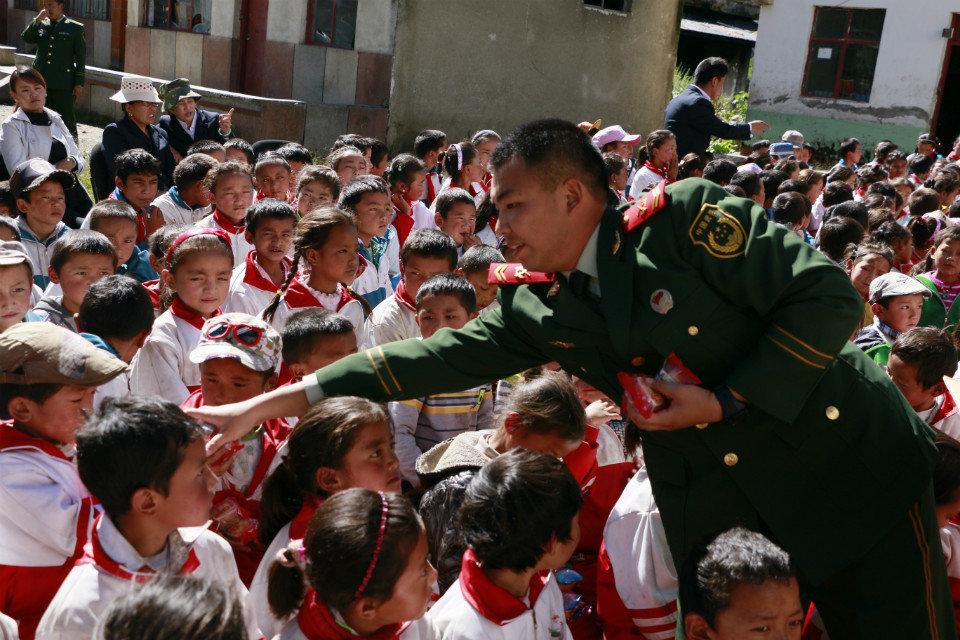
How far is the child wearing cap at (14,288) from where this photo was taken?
12.6ft

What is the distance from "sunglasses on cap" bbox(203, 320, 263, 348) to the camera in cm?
315

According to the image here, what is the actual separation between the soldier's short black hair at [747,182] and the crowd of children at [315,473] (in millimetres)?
2119

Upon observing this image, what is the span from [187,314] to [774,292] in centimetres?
254

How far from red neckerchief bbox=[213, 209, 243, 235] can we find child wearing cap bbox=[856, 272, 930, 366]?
11.5 ft

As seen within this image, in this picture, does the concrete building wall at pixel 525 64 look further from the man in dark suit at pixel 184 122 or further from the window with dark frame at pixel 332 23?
the man in dark suit at pixel 184 122

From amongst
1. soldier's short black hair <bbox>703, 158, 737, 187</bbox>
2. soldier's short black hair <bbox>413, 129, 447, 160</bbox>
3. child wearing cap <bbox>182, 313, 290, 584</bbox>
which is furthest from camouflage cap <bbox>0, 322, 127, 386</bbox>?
soldier's short black hair <bbox>413, 129, 447, 160</bbox>

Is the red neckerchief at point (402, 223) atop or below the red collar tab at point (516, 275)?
below

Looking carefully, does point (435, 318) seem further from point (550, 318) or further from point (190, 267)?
point (550, 318)

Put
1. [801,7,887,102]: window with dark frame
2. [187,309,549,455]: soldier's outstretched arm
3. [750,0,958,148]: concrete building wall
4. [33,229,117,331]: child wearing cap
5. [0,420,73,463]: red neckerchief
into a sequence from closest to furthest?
[0,420,73,463]: red neckerchief < [187,309,549,455]: soldier's outstretched arm < [33,229,117,331]: child wearing cap < [750,0,958,148]: concrete building wall < [801,7,887,102]: window with dark frame

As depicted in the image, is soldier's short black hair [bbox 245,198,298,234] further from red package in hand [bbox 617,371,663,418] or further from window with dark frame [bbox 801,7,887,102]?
window with dark frame [bbox 801,7,887,102]

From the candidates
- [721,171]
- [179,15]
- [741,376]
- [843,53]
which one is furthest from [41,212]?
[843,53]

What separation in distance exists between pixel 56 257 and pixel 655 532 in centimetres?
287

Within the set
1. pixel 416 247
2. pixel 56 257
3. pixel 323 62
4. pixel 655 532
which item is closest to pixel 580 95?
pixel 323 62

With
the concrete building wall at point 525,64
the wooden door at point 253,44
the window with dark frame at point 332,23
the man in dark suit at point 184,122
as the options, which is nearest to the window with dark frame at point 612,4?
the concrete building wall at point 525,64
